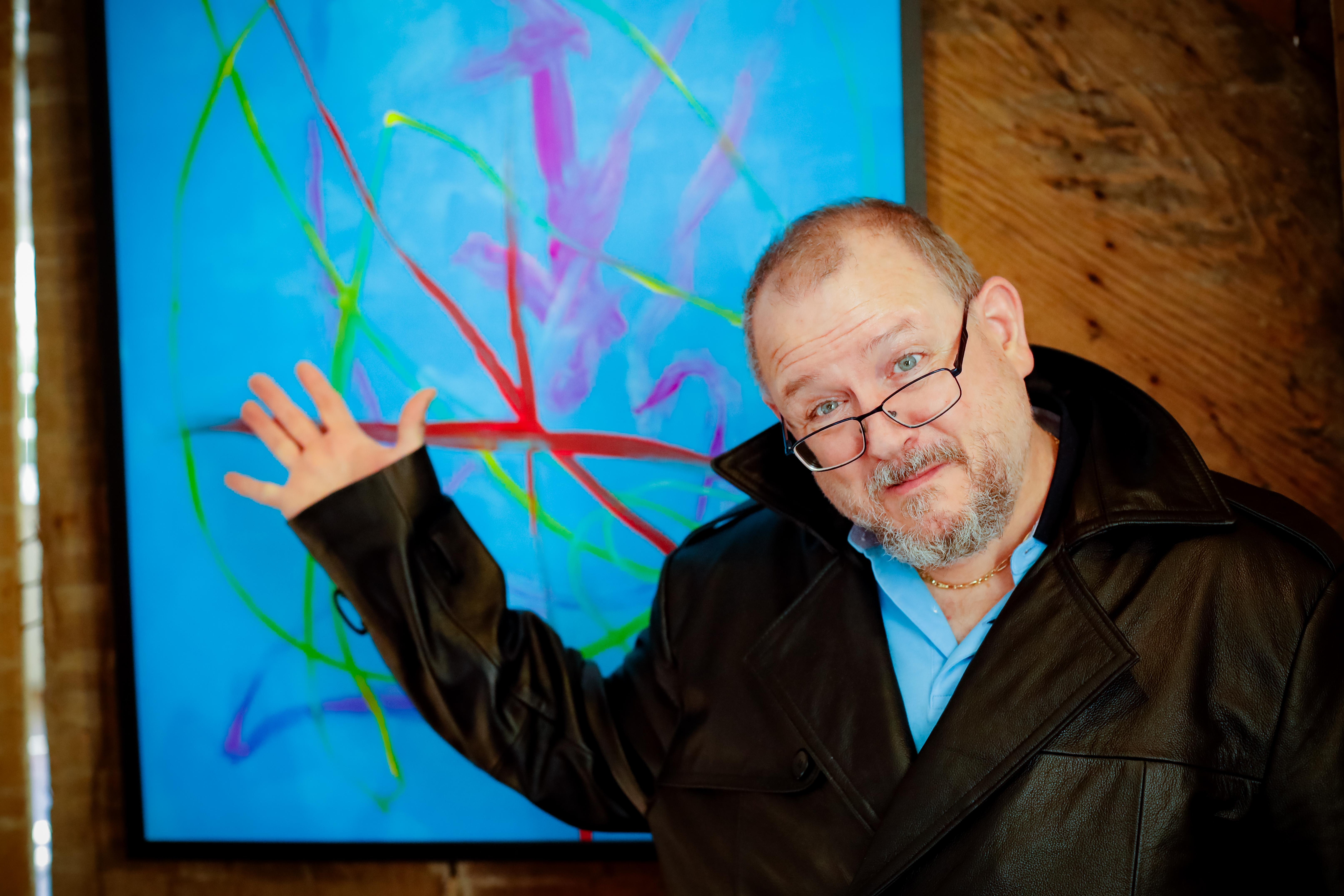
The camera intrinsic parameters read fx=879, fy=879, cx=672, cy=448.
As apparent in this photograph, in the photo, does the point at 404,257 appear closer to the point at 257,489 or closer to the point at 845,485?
the point at 257,489

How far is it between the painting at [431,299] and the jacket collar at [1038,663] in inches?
19.0

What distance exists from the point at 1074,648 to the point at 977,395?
0.30m

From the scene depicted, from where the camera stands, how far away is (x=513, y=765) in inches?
45.5

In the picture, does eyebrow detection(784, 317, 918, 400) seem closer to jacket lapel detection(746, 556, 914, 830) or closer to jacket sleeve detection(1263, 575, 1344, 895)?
jacket lapel detection(746, 556, 914, 830)

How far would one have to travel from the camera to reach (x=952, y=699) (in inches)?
38.0

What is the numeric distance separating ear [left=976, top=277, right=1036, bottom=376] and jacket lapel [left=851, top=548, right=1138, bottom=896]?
285mm

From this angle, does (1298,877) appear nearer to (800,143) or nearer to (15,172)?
(800,143)

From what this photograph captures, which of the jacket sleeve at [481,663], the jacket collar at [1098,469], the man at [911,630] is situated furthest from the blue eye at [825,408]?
the jacket sleeve at [481,663]

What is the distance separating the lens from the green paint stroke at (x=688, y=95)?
1.34 metres

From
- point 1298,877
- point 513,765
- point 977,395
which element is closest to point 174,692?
point 513,765

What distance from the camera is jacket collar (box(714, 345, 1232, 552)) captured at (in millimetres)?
976

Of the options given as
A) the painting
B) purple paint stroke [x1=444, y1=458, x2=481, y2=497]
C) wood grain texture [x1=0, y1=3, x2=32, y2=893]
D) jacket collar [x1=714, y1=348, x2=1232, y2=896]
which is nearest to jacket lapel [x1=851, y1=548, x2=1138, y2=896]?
jacket collar [x1=714, y1=348, x2=1232, y2=896]

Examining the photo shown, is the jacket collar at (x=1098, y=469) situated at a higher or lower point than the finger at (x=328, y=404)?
lower

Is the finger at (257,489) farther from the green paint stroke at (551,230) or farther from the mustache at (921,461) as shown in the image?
the mustache at (921,461)
